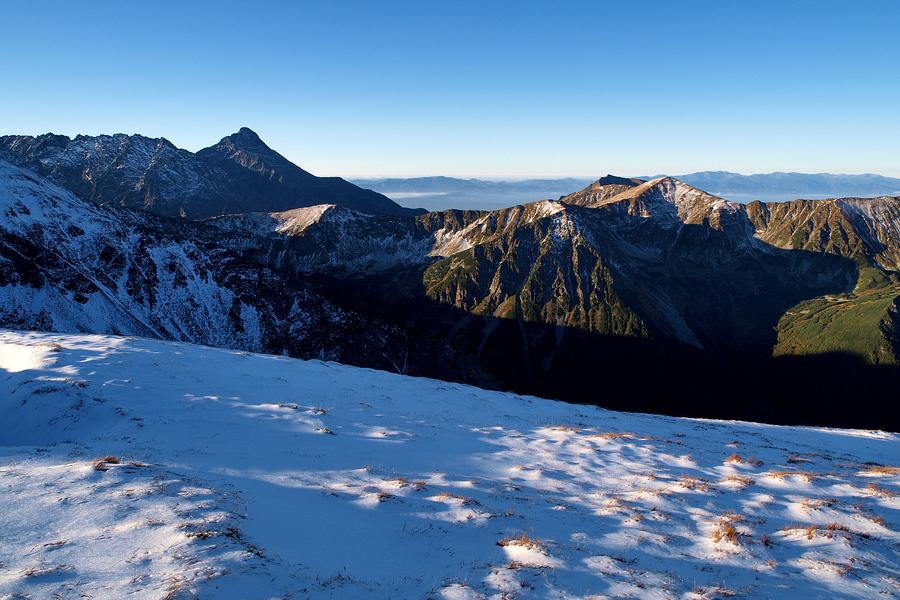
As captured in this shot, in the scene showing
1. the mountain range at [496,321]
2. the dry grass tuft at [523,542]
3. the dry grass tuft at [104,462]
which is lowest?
the mountain range at [496,321]

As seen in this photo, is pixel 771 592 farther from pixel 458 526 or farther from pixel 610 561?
pixel 458 526

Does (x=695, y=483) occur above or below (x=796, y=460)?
above

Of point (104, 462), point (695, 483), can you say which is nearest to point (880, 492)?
point (695, 483)

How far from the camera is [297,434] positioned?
14.9 metres

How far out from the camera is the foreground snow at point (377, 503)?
632cm

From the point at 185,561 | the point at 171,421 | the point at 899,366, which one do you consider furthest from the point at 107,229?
the point at 899,366

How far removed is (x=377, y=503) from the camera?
9562 millimetres

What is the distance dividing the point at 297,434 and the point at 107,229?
4211 inches

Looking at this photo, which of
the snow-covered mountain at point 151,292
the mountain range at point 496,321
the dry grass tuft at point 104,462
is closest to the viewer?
the dry grass tuft at point 104,462

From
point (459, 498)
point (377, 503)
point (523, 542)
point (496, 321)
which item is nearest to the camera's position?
point (523, 542)

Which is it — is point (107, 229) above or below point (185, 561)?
above

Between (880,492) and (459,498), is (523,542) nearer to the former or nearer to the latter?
(459,498)

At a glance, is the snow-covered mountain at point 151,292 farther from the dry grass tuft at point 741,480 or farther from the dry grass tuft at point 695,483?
the dry grass tuft at point 741,480

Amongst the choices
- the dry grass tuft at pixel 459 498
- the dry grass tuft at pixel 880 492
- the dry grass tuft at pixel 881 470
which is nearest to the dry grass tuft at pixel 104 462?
the dry grass tuft at pixel 459 498
